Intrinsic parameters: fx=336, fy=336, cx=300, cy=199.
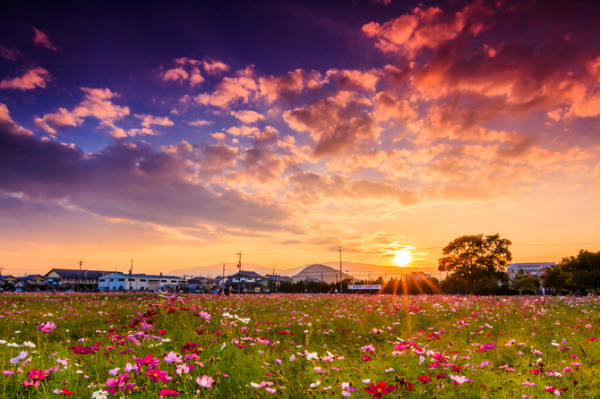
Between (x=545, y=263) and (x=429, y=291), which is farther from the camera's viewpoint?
(x=545, y=263)

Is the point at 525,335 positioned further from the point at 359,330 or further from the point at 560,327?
the point at 359,330

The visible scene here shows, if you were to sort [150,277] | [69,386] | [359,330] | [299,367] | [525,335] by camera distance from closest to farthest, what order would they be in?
1. [69,386]
2. [299,367]
3. [525,335]
4. [359,330]
5. [150,277]

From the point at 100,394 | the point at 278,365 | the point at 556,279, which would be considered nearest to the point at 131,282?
the point at 556,279

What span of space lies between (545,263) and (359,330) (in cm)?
23761

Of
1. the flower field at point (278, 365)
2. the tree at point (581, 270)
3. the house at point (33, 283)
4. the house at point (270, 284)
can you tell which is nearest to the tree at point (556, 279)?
the tree at point (581, 270)

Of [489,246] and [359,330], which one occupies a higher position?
[489,246]

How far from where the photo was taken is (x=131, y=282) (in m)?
122

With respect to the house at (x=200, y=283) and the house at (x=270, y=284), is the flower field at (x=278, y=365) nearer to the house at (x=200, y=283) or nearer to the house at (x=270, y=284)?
the house at (x=270, y=284)

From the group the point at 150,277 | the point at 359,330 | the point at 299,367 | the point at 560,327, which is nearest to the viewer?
the point at 299,367

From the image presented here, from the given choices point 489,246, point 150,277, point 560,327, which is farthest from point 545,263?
point 560,327

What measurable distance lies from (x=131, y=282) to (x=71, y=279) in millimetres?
20042

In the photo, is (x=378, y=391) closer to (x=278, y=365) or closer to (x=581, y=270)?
(x=278, y=365)

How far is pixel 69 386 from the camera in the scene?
145 inches

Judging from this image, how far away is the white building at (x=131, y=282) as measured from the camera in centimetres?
12025
